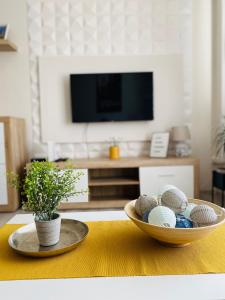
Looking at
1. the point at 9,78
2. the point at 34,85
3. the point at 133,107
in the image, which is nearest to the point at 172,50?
the point at 133,107

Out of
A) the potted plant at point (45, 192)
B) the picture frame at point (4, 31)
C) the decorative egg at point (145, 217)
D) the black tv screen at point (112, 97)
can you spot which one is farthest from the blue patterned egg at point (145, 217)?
the picture frame at point (4, 31)

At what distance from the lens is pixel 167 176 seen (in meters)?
2.93

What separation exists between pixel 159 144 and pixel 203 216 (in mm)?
2447

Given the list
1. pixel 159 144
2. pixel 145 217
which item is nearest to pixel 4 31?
pixel 159 144

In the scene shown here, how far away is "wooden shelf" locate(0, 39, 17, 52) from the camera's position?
293 centimetres

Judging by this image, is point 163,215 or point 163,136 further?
point 163,136

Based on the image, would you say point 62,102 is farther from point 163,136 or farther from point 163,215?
point 163,215

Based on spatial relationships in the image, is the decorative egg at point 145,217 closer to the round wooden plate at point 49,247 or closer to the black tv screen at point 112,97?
the round wooden plate at point 49,247

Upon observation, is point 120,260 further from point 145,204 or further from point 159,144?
point 159,144

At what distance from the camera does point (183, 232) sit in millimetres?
720

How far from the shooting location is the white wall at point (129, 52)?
3.20m

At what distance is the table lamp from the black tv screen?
1.16 ft

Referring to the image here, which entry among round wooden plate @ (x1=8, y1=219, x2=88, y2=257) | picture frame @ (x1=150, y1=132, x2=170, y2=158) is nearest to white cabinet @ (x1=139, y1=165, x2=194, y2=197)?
picture frame @ (x1=150, y1=132, x2=170, y2=158)

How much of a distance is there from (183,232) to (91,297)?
0.97ft
